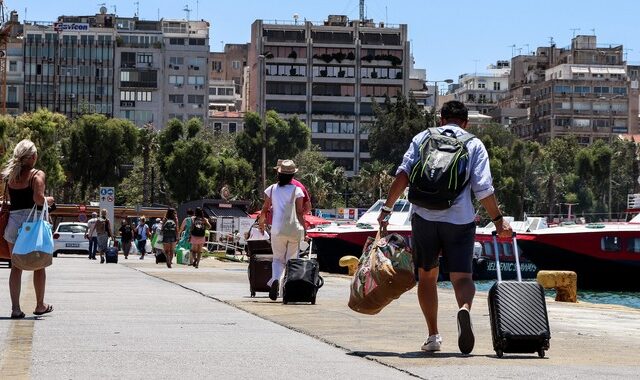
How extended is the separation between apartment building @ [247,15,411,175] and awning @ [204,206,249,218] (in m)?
101

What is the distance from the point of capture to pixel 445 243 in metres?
11.2

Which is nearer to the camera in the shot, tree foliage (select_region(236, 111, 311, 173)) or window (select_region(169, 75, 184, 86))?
tree foliage (select_region(236, 111, 311, 173))

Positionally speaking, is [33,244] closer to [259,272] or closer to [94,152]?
[259,272]

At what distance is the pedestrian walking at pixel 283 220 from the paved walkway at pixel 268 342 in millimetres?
551

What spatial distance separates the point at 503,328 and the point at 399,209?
44.6m

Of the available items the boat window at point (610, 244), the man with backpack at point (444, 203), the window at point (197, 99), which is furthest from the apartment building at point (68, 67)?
the man with backpack at point (444, 203)

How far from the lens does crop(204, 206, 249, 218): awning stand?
77.4 metres

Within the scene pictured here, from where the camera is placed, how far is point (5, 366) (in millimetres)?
9477

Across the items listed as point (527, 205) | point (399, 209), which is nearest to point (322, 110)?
point (527, 205)

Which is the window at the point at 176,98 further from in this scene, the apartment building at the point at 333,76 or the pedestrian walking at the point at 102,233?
the pedestrian walking at the point at 102,233

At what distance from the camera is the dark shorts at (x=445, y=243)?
11125mm

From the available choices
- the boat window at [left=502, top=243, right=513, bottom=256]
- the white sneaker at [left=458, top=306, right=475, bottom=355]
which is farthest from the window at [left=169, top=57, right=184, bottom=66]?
the white sneaker at [left=458, top=306, right=475, bottom=355]

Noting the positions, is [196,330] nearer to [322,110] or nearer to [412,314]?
[412,314]

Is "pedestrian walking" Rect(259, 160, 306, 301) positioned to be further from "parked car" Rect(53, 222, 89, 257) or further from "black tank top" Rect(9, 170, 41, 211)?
"parked car" Rect(53, 222, 89, 257)
